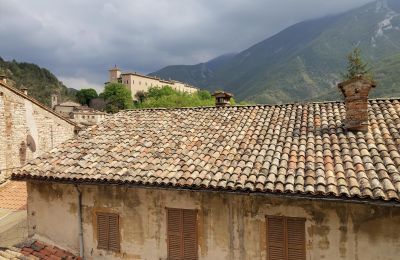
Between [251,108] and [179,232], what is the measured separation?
582 centimetres

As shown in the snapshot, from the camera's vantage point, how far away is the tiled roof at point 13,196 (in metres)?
18.5

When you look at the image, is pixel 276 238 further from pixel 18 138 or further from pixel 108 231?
pixel 18 138

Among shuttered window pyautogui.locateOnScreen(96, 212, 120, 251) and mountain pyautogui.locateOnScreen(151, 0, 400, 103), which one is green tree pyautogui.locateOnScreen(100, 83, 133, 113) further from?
shuttered window pyautogui.locateOnScreen(96, 212, 120, 251)

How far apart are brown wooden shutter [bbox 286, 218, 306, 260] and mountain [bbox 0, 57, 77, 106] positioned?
111 metres

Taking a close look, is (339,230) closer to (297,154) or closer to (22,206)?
(297,154)

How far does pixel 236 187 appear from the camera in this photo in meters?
8.36

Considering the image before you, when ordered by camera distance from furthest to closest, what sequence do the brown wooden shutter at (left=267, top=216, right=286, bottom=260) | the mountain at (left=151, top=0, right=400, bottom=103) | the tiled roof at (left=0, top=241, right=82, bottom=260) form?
the mountain at (left=151, top=0, right=400, bottom=103)
the tiled roof at (left=0, top=241, right=82, bottom=260)
the brown wooden shutter at (left=267, top=216, right=286, bottom=260)

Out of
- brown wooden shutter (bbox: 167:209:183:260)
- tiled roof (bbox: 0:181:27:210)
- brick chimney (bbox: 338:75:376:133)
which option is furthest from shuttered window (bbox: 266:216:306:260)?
tiled roof (bbox: 0:181:27:210)

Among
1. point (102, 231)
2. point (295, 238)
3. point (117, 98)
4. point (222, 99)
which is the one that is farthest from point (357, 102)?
point (117, 98)

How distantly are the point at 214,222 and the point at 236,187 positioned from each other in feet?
5.99

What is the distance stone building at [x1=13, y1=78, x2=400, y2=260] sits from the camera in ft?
27.0

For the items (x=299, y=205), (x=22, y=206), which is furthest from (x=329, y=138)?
(x=22, y=206)

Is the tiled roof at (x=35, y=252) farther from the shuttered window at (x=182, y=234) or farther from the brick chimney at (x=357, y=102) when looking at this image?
the brick chimney at (x=357, y=102)

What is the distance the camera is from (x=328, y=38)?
180 meters
